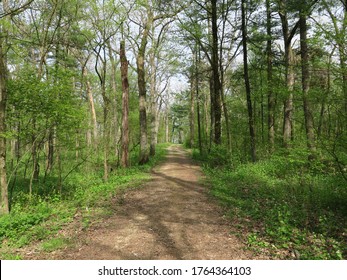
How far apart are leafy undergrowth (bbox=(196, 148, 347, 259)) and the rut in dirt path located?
0.48m

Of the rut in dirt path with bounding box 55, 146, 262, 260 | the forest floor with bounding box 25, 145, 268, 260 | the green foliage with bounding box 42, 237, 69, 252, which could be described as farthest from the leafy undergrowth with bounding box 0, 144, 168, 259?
the rut in dirt path with bounding box 55, 146, 262, 260

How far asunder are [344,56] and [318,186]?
3748 mm

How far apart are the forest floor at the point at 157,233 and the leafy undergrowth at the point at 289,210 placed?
43 centimetres

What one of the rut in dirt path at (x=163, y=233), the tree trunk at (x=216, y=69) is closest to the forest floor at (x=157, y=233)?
the rut in dirt path at (x=163, y=233)

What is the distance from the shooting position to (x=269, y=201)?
6.34 m

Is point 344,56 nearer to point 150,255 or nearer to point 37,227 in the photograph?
point 150,255

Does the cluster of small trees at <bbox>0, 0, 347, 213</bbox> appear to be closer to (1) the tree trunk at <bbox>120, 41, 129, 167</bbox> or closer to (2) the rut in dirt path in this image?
(1) the tree trunk at <bbox>120, 41, 129, 167</bbox>

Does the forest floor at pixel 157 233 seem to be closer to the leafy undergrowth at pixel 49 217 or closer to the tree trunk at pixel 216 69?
the leafy undergrowth at pixel 49 217

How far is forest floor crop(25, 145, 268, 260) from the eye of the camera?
13.4 feet

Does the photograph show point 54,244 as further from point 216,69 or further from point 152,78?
point 152,78

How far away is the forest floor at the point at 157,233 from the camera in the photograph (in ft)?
13.4

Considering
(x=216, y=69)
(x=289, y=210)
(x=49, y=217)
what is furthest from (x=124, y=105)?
A: (x=289, y=210)

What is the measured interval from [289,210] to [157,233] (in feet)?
10.1

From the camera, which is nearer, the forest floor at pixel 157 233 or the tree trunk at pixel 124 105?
the forest floor at pixel 157 233
